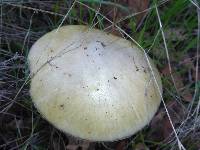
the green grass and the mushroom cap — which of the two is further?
the green grass

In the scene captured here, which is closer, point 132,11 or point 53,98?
point 53,98

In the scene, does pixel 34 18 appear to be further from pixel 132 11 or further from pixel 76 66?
pixel 76 66

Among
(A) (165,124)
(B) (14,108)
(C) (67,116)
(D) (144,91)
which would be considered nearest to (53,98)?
(C) (67,116)

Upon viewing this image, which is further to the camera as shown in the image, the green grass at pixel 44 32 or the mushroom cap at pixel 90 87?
the green grass at pixel 44 32
